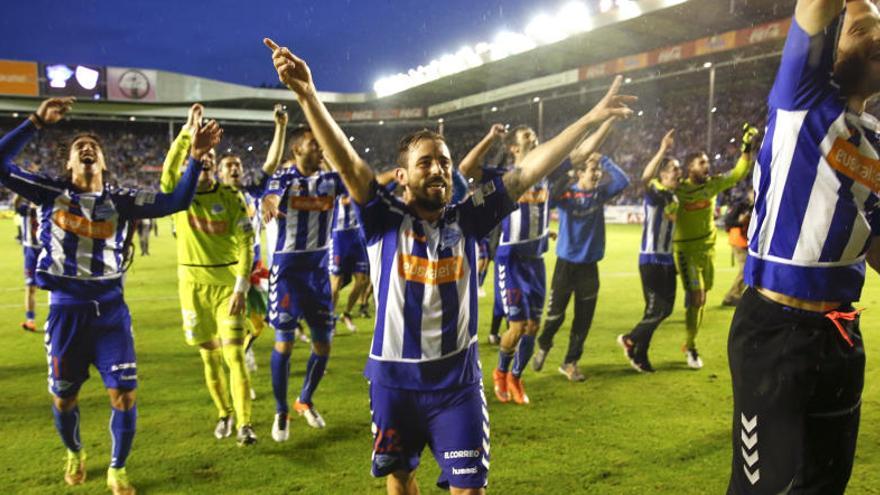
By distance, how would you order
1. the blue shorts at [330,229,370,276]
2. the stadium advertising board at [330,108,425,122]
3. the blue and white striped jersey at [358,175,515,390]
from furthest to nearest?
A: the stadium advertising board at [330,108,425,122] < the blue shorts at [330,229,370,276] < the blue and white striped jersey at [358,175,515,390]

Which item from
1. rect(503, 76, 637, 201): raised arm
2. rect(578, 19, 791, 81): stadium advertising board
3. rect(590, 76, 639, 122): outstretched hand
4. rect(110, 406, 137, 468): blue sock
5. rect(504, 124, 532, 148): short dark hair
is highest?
rect(578, 19, 791, 81): stadium advertising board

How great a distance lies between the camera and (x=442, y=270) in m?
2.85

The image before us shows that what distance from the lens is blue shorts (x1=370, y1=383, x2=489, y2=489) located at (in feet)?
8.84

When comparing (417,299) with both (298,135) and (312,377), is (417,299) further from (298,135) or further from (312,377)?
(298,135)

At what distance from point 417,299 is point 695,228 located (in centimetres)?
510

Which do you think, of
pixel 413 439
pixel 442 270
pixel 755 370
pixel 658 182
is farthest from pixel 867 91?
pixel 658 182

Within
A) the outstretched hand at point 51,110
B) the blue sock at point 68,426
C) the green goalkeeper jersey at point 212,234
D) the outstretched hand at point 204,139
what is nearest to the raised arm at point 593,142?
the outstretched hand at point 204,139

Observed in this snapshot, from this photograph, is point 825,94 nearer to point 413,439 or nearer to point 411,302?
point 411,302

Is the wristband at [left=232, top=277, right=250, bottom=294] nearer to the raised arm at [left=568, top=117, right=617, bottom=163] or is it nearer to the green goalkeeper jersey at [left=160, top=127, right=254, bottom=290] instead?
the green goalkeeper jersey at [left=160, top=127, right=254, bottom=290]

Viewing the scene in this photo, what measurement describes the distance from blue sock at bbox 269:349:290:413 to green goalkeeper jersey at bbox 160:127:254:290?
0.76 meters

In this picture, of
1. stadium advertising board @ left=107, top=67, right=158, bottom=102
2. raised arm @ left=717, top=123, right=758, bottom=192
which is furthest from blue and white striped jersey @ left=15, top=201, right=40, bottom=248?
stadium advertising board @ left=107, top=67, right=158, bottom=102

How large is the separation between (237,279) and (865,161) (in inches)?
160

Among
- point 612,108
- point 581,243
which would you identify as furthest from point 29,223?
point 612,108

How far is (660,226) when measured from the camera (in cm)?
667
